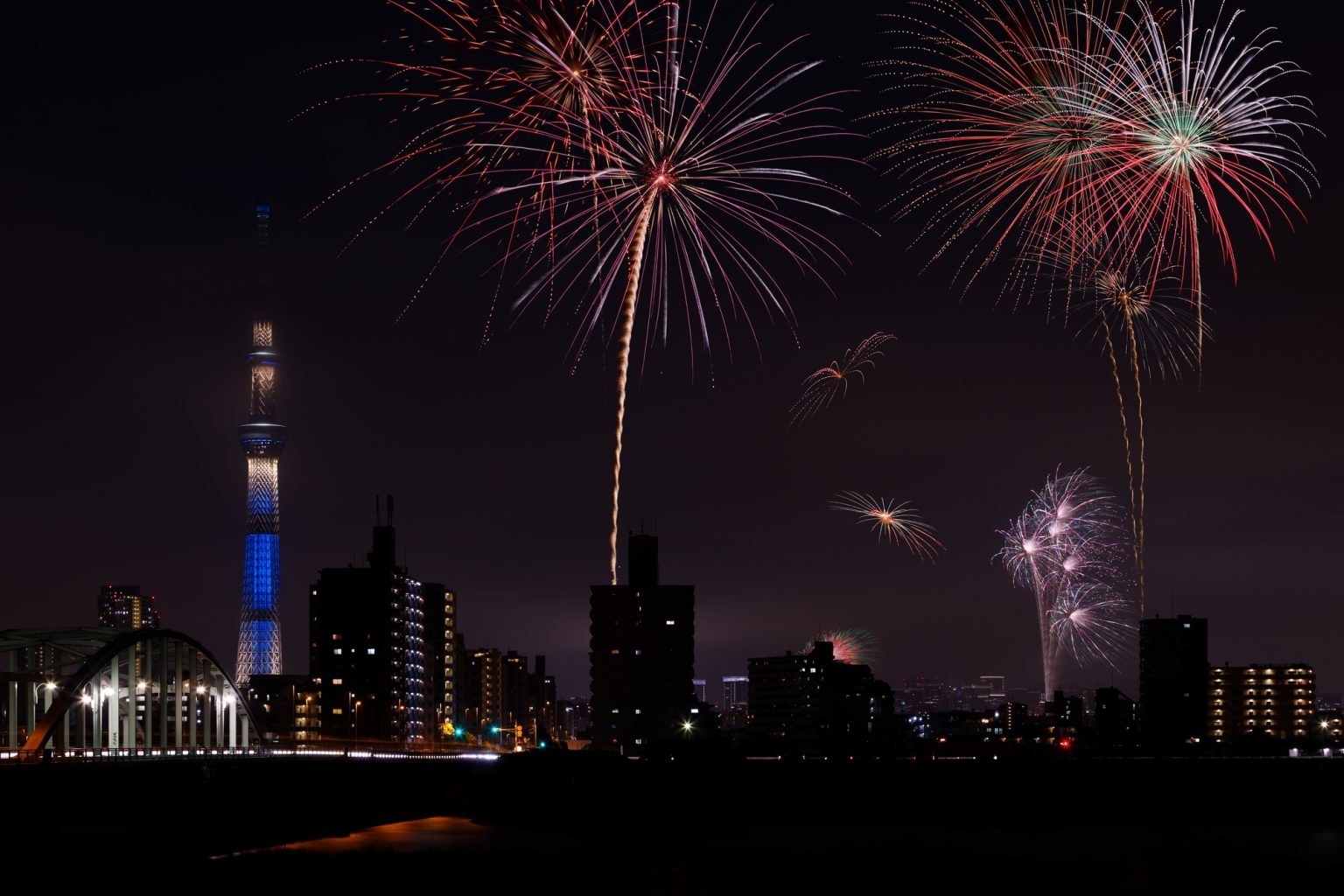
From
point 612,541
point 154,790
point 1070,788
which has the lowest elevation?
point 1070,788

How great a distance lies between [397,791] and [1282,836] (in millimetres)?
78872

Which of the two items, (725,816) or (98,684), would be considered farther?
(725,816)

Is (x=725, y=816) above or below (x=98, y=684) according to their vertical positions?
below

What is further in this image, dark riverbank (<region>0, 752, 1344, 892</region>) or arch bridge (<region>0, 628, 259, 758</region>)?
arch bridge (<region>0, 628, 259, 758</region>)

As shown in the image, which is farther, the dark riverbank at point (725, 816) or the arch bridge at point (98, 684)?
the arch bridge at point (98, 684)

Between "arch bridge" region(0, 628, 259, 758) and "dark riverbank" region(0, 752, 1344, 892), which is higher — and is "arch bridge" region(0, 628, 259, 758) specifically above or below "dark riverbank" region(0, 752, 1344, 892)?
above

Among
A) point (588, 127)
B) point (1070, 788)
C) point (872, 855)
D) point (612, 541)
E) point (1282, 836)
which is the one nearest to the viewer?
point (588, 127)

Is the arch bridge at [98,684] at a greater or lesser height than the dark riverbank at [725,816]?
greater

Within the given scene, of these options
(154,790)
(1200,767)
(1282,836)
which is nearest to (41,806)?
(154,790)

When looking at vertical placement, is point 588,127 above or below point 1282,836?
above

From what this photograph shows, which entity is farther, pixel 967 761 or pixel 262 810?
pixel 967 761

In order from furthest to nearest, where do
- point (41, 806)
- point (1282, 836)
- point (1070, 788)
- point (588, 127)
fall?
point (1070, 788)
point (1282, 836)
point (41, 806)
point (588, 127)

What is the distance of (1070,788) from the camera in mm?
182000

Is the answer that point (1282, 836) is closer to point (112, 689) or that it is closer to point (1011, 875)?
point (1011, 875)
